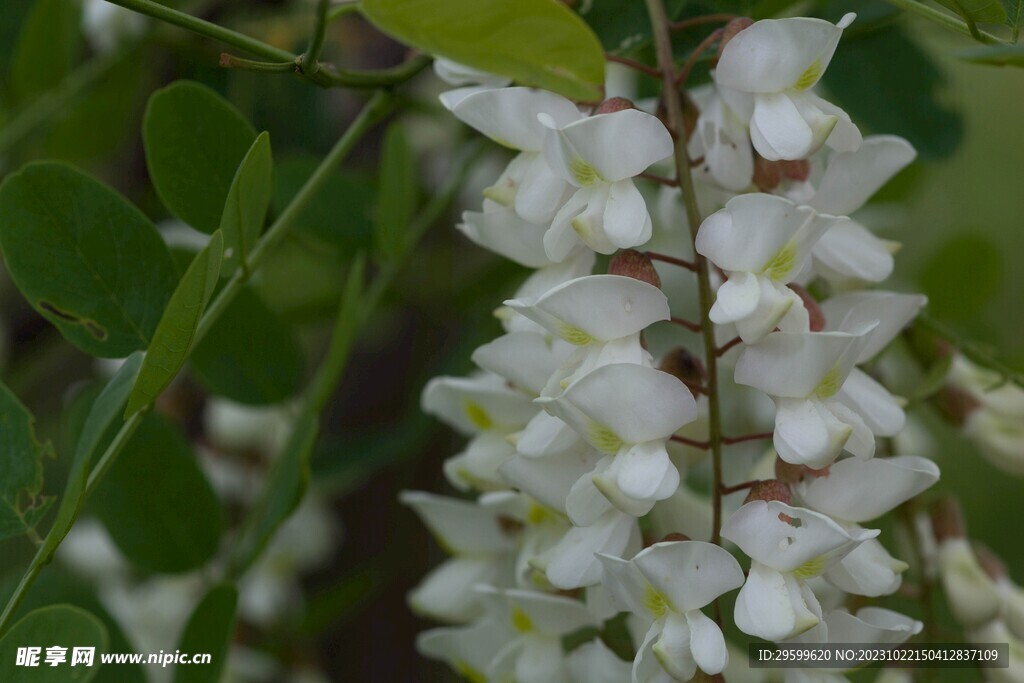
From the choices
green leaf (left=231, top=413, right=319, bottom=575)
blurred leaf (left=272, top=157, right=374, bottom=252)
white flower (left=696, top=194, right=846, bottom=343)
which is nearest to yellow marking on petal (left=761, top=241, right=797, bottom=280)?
white flower (left=696, top=194, right=846, bottom=343)

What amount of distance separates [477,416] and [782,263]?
161 millimetres

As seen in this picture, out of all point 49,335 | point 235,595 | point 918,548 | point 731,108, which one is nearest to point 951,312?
point 918,548

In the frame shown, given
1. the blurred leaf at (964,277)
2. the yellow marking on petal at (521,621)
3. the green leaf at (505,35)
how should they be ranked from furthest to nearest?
the blurred leaf at (964,277) < the yellow marking on petal at (521,621) < the green leaf at (505,35)

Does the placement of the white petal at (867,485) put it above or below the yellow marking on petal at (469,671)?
above

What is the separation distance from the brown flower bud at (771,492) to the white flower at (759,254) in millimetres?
51

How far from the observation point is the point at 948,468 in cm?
100

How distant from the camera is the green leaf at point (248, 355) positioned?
1.73 ft

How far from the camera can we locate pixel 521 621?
1.46 feet

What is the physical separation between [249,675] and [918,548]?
466mm

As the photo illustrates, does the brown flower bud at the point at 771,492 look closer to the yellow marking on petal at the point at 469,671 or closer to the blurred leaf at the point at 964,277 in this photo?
the yellow marking on petal at the point at 469,671

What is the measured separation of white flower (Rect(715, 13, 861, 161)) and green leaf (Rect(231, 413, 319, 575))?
23cm

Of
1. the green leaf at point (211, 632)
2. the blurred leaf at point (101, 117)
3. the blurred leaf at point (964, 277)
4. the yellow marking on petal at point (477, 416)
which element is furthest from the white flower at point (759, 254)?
the blurred leaf at point (101, 117)

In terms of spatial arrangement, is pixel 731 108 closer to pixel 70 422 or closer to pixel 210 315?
pixel 210 315

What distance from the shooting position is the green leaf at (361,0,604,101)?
0.32 meters
